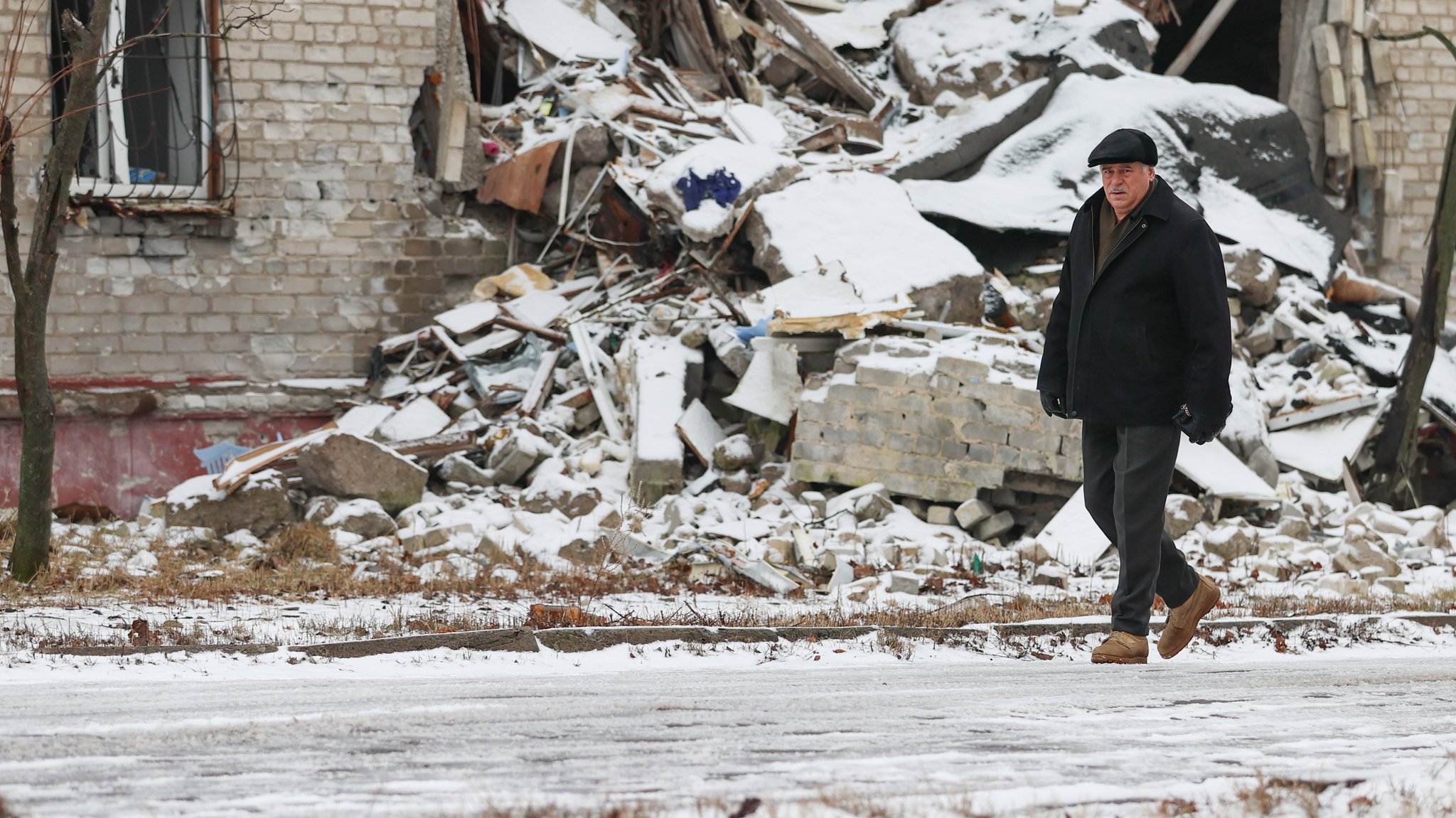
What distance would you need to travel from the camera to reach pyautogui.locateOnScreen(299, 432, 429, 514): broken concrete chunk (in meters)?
9.25

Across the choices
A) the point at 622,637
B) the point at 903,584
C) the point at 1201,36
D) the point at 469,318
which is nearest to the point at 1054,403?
the point at 622,637

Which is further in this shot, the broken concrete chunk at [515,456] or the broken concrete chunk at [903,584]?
the broken concrete chunk at [515,456]

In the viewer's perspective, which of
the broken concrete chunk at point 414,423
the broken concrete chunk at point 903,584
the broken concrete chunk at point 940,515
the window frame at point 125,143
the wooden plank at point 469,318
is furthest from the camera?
the wooden plank at point 469,318


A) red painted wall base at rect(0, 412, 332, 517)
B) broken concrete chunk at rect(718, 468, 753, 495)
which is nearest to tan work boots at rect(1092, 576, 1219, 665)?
broken concrete chunk at rect(718, 468, 753, 495)

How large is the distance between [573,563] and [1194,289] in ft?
15.2

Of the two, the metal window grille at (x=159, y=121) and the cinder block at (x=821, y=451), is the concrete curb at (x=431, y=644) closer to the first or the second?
the cinder block at (x=821, y=451)

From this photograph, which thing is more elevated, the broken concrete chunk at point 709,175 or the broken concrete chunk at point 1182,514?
the broken concrete chunk at point 709,175

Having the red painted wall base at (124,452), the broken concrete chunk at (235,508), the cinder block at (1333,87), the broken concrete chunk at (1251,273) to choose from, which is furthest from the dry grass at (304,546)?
the cinder block at (1333,87)

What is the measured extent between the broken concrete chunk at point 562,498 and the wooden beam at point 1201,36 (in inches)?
347

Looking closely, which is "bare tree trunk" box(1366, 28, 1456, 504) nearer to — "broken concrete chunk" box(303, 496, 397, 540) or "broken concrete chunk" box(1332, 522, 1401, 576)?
"broken concrete chunk" box(1332, 522, 1401, 576)

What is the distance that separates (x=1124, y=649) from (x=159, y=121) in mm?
9378

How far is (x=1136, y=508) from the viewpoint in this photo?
4387mm

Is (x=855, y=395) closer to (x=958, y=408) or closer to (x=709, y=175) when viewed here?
(x=958, y=408)

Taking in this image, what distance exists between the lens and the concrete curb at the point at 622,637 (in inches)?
188
